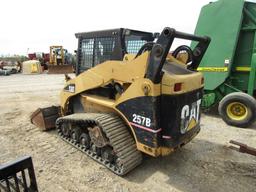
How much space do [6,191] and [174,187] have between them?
80.0 inches

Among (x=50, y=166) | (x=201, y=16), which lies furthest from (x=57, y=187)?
(x=201, y=16)

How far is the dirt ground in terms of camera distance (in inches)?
134

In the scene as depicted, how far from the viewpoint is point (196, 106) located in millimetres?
3820

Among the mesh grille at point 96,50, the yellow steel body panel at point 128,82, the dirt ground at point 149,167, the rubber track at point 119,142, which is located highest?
the mesh grille at point 96,50

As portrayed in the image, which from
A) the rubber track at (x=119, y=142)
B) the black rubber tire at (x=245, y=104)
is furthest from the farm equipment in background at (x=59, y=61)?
the rubber track at (x=119, y=142)

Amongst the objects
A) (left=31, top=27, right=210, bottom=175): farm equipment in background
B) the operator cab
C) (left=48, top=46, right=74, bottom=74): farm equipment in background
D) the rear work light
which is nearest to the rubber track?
(left=31, top=27, right=210, bottom=175): farm equipment in background

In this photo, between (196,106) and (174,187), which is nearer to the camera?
(174,187)

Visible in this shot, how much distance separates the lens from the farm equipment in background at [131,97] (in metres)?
3.22

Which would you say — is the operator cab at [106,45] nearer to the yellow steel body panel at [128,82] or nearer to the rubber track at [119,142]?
the yellow steel body panel at [128,82]

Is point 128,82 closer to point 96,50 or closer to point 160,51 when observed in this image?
point 160,51

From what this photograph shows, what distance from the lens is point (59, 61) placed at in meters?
24.0

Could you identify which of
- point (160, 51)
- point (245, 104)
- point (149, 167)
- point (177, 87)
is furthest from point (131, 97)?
point (245, 104)

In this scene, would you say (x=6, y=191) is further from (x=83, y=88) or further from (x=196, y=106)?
(x=196, y=106)

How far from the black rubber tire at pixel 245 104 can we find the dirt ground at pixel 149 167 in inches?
12.8
